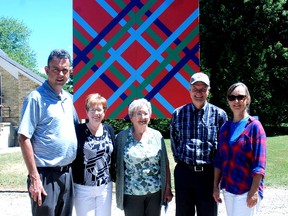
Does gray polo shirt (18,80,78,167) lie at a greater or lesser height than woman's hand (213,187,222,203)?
greater

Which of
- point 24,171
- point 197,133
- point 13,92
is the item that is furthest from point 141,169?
point 13,92

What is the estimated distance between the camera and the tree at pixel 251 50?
65.5 feet

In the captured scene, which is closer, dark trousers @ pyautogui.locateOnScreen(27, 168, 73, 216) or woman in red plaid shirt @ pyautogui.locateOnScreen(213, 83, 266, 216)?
woman in red plaid shirt @ pyautogui.locateOnScreen(213, 83, 266, 216)

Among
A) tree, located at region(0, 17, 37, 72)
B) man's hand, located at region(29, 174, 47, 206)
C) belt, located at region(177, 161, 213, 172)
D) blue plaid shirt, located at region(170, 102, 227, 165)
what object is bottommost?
man's hand, located at region(29, 174, 47, 206)

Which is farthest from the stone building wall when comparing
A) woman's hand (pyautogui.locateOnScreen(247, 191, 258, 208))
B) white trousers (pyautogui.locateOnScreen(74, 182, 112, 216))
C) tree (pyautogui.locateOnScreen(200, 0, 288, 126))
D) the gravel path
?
woman's hand (pyautogui.locateOnScreen(247, 191, 258, 208))

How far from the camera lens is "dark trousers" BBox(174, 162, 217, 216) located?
351 centimetres

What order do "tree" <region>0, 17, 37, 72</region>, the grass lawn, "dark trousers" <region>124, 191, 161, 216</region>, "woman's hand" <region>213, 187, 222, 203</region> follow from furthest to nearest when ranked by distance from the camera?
"tree" <region>0, 17, 37, 72</region> < the grass lawn < "dark trousers" <region>124, 191, 161, 216</region> < "woman's hand" <region>213, 187, 222, 203</region>

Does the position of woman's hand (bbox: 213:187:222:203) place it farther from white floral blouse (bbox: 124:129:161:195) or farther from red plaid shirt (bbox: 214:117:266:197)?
white floral blouse (bbox: 124:129:161:195)

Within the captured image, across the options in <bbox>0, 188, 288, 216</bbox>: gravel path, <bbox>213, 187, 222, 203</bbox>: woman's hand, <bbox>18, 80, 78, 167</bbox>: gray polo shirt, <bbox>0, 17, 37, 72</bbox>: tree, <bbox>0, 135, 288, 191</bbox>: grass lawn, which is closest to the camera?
<bbox>18, 80, 78, 167</bbox>: gray polo shirt

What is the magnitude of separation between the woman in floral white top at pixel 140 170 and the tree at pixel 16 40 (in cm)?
5273

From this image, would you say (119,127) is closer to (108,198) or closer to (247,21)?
(247,21)

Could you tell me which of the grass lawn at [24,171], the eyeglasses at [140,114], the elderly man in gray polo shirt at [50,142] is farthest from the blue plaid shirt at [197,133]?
the grass lawn at [24,171]

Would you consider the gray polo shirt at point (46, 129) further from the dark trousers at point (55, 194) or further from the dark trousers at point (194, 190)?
the dark trousers at point (194, 190)

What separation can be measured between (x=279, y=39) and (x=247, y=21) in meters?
2.14
